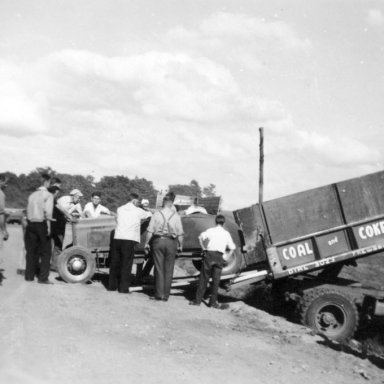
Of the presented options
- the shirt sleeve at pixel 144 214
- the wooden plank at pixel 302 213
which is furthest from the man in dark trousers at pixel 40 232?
the wooden plank at pixel 302 213

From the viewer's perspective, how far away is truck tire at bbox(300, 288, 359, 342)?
8.70 meters

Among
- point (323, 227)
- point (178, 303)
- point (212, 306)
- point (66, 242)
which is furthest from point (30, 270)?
point (323, 227)

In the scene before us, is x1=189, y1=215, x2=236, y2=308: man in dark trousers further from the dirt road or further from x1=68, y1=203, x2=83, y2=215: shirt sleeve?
x1=68, y1=203, x2=83, y2=215: shirt sleeve

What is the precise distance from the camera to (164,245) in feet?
Answer: 31.4

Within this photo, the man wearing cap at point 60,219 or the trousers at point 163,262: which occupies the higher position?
the man wearing cap at point 60,219

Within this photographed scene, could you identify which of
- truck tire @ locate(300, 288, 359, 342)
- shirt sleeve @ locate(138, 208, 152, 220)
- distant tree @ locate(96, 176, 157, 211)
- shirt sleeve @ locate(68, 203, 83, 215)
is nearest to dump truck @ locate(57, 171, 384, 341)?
truck tire @ locate(300, 288, 359, 342)

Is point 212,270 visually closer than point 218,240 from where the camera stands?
No

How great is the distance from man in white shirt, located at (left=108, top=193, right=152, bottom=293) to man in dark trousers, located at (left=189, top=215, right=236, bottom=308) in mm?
1242

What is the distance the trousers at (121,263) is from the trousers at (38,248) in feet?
3.78

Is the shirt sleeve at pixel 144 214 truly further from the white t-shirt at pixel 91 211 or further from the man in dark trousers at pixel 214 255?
the white t-shirt at pixel 91 211

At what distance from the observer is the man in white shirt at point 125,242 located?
9.71m

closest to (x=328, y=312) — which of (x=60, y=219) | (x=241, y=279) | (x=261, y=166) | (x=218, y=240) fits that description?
(x=241, y=279)

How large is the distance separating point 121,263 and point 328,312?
3.72m

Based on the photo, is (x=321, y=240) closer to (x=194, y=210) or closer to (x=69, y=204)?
(x=194, y=210)
